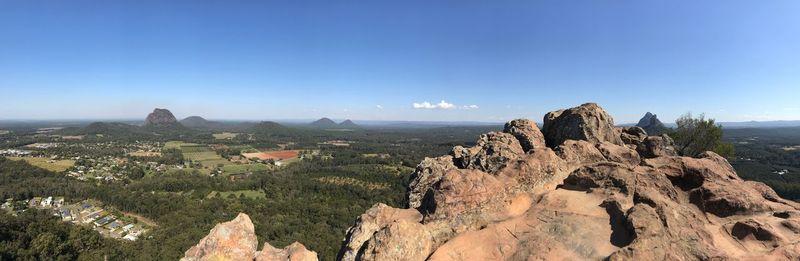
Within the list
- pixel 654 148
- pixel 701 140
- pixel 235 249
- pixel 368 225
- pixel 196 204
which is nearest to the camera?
pixel 368 225

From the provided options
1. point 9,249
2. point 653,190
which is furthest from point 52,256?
point 653,190

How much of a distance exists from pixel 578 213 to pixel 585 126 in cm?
1228

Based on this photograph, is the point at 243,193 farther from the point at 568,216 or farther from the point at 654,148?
the point at 568,216

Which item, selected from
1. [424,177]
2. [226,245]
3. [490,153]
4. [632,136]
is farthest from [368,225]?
[632,136]

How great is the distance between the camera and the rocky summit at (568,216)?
1440cm

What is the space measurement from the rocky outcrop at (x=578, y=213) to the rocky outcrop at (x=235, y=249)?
2.40m

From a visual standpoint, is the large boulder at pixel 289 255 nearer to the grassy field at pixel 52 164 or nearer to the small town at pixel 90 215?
the small town at pixel 90 215

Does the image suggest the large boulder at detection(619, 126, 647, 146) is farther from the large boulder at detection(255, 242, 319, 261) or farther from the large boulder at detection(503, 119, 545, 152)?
the large boulder at detection(255, 242, 319, 261)

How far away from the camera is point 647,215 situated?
14.8 metres

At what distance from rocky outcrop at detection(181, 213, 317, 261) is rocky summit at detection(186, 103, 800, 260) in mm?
48

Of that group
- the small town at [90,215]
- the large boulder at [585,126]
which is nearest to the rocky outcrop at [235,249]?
the large boulder at [585,126]

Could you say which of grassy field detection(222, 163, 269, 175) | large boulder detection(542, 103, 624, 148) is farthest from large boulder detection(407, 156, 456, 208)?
grassy field detection(222, 163, 269, 175)

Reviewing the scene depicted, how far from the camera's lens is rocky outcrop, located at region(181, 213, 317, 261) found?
17073 millimetres

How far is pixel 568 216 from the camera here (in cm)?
1678
